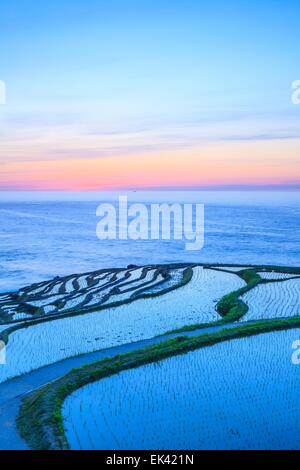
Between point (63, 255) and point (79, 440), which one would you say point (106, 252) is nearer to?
point (63, 255)

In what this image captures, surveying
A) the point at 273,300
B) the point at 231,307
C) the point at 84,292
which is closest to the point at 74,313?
the point at 231,307

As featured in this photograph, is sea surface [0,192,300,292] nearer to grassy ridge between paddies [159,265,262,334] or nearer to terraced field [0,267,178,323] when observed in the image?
terraced field [0,267,178,323]

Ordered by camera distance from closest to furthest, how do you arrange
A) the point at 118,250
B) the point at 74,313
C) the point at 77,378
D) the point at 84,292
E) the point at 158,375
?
the point at 77,378 → the point at 158,375 → the point at 74,313 → the point at 84,292 → the point at 118,250

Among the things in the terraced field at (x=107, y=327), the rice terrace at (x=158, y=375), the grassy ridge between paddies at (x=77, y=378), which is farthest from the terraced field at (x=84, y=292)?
the grassy ridge between paddies at (x=77, y=378)

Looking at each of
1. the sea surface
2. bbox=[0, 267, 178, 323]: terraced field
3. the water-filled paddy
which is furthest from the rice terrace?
the sea surface

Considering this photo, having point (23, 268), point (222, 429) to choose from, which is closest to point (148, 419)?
point (222, 429)

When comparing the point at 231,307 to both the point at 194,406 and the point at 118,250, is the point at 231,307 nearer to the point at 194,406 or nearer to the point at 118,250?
the point at 194,406
